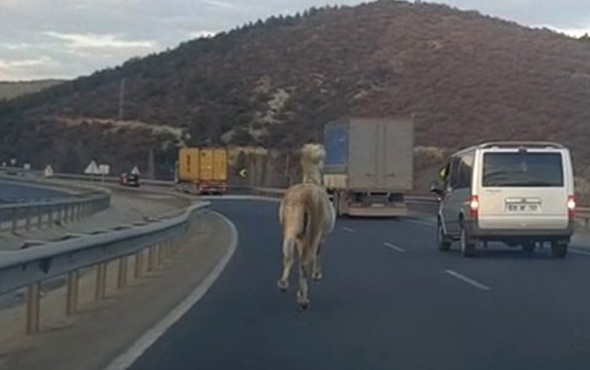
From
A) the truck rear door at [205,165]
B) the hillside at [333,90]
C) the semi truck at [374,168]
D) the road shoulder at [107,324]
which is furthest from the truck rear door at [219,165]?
the road shoulder at [107,324]

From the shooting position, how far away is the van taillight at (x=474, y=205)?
2567 cm

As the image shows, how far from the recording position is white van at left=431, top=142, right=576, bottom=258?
25.5 m

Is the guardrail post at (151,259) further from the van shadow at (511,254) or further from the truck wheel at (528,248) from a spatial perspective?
the truck wheel at (528,248)

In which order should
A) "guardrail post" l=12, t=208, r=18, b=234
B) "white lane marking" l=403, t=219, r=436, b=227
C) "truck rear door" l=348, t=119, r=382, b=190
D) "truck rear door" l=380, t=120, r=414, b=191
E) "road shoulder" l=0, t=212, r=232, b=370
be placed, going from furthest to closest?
"truck rear door" l=380, t=120, r=414, b=191 → "truck rear door" l=348, t=119, r=382, b=190 → "white lane marking" l=403, t=219, r=436, b=227 → "guardrail post" l=12, t=208, r=18, b=234 → "road shoulder" l=0, t=212, r=232, b=370

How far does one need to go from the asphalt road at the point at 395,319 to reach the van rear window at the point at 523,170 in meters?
1.45

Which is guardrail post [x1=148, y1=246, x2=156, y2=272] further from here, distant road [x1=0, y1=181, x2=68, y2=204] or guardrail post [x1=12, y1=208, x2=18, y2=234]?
distant road [x1=0, y1=181, x2=68, y2=204]

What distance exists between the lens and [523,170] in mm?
25719

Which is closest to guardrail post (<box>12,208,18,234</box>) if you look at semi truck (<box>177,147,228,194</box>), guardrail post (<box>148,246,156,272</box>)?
guardrail post (<box>148,246,156,272</box>)

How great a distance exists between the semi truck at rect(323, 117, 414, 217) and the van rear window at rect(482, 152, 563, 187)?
23.6m

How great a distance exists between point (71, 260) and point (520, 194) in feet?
43.9

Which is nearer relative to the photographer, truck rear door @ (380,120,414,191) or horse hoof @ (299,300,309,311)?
horse hoof @ (299,300,309,311)

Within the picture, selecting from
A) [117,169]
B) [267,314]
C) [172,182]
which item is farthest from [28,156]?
[267,314]

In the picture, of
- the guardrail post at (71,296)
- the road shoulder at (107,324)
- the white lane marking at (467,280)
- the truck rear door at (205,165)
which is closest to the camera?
the road shoulder at (107,324)

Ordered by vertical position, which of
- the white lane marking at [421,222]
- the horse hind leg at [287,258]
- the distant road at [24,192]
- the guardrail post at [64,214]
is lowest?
the distant road at [24,192]
